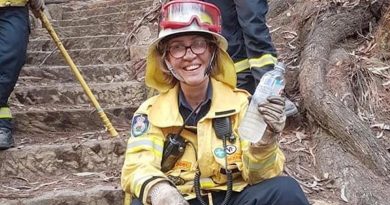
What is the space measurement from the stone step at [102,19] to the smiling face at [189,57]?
3.79m

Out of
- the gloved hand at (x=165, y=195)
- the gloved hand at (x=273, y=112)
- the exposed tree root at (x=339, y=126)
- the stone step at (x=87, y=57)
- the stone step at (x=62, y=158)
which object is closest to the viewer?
the gloved hand at (x=273, y=112)

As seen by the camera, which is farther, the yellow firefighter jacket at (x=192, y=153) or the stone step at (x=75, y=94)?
the stone step at (x=75, y=94)

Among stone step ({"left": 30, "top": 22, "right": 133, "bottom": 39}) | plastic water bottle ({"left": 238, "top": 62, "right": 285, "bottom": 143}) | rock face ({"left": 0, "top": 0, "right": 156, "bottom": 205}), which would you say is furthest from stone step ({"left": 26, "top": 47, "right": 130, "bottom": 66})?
plastic water bottle ({"left": 238, "top": 62, "right": 285, "bottom": 143})

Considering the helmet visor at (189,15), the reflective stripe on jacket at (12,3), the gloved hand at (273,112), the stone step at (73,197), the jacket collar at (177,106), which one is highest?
the helmet visor at (189,15)

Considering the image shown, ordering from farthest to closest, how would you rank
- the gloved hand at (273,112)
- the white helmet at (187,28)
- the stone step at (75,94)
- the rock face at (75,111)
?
the stone step at (75,94) < the rock face at (75,111) < the white helmet at (187,28) < the gloved hand at (273,112)

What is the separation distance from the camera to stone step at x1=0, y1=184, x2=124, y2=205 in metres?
3.12

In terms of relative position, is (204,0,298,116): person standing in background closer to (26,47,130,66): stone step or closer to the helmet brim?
the helmet brim

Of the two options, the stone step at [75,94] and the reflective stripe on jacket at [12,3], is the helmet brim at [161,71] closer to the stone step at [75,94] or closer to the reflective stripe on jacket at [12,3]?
the reflective stripe on jacket at [12,3]

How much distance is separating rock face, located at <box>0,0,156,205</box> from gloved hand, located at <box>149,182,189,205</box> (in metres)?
1.00

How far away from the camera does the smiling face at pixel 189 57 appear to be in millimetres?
2402

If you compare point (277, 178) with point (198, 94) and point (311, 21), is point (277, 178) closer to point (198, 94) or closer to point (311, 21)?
point (198, 94)

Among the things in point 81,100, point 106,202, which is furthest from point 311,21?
point 106,202

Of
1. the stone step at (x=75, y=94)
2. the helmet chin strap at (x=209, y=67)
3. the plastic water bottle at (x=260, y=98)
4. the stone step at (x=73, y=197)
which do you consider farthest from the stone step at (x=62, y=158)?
the plastic water bottle at (x=260, y=98)

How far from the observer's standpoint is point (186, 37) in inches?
94.7
